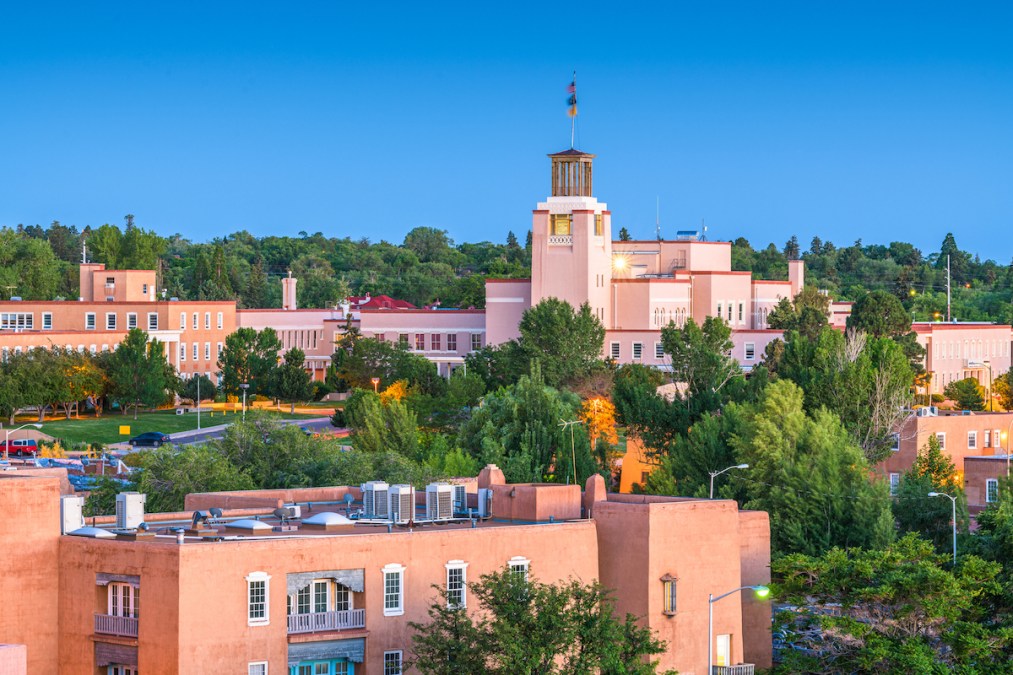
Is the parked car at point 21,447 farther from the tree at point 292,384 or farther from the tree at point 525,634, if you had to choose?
the tree at point 525,634

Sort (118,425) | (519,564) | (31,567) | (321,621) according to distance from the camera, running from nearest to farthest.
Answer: (31,567) < (321,621) < (519,564) < (118,425)

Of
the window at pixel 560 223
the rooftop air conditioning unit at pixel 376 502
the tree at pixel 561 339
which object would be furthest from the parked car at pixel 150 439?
the rooftop air conditioning unit at pixel 376 502

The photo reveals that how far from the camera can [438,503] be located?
181ft

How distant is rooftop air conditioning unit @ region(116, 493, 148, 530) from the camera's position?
5191 cm

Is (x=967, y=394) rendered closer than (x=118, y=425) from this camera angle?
No

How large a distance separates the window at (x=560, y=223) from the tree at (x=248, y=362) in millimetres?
21257

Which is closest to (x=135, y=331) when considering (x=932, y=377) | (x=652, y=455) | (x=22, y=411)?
(x=22, y=411)

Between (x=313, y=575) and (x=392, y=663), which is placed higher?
(x=313, y=575)

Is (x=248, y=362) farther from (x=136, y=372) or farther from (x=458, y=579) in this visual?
(x=458, y=579)

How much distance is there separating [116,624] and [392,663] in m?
6.70

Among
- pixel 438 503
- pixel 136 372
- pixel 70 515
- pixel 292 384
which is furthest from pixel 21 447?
pixel 70 515

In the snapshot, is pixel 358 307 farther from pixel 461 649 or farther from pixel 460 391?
pixel 461 649

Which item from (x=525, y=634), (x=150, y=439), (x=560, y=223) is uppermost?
(x=560, y=223)

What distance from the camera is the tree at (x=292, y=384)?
5551 inches
